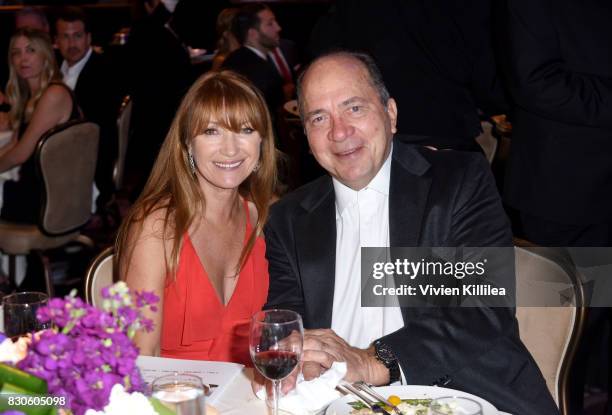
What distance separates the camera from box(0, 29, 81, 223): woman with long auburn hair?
456 cm

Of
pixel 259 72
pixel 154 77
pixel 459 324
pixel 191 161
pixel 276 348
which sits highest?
pixel 154 77

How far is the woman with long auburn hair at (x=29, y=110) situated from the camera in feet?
15.0

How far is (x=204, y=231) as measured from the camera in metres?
2.62

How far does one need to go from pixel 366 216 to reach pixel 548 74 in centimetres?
98

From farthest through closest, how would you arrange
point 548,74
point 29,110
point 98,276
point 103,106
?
point 103,106
point 29,110
point 548,74
point 98,276

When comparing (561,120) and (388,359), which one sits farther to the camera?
(561,120)

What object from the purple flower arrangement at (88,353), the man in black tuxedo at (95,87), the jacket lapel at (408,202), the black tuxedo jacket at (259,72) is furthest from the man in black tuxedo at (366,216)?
the black tuxedo jacket at (259,72)

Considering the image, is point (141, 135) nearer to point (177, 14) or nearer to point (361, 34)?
point (177, 14)

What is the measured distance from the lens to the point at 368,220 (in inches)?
93.7

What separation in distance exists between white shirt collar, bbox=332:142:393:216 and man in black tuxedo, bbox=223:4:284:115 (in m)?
3.61

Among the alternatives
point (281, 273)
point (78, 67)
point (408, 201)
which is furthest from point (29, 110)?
point (408, 201)

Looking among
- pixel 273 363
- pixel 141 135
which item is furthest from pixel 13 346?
Answer: pixel 141 135

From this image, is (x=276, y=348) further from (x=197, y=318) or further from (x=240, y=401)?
(x=197, y=318)

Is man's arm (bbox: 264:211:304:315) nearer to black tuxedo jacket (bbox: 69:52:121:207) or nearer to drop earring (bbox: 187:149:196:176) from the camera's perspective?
drop earring (bbox: 187:149:196:176)
